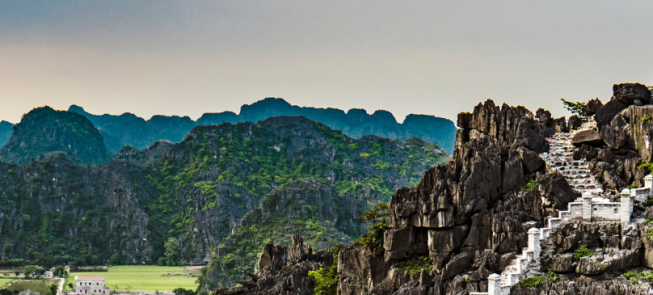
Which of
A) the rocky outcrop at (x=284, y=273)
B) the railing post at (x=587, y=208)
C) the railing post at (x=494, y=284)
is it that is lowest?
the rocky outcrop at (x=284, y=273)

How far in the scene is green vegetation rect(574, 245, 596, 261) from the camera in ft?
107

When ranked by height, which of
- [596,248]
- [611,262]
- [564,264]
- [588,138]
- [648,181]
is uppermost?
[588,138]

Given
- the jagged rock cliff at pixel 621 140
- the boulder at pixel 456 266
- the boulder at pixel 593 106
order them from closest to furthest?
the boulder at pixel 456 266 → the jagged rock cliff at pixel 621 140 → the boulder at pixel 593 106

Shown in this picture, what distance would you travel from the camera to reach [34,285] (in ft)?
401

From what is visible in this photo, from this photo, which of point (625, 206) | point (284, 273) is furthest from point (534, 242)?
point (284, 273)

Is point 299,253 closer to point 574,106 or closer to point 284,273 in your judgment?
point 284,273

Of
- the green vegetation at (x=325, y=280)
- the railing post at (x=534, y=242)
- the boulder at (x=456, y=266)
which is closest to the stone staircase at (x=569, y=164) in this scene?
the railing post at (x=534, y=242)

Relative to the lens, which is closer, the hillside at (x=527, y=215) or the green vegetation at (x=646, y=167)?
the hillside at (x=527, y=215)

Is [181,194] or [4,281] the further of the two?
[181,194]

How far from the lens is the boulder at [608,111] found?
40412 millimetres

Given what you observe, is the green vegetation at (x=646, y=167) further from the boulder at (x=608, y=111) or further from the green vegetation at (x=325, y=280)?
the green vegetation at (x=325, y=280)

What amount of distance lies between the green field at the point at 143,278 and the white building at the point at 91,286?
5526 mm

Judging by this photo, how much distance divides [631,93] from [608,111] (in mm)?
1509

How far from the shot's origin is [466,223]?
3706cm
